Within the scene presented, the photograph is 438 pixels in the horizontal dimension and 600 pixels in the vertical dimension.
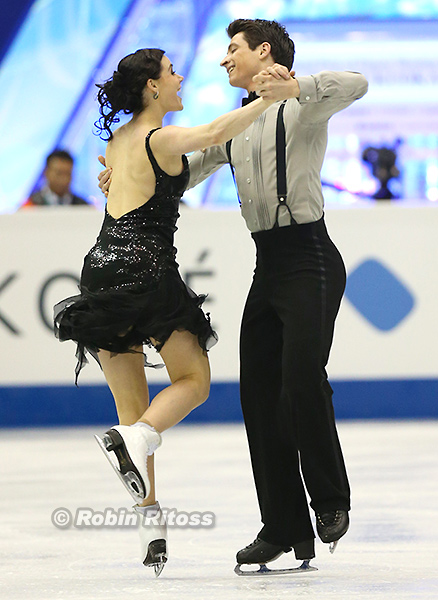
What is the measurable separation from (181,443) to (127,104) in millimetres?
2792

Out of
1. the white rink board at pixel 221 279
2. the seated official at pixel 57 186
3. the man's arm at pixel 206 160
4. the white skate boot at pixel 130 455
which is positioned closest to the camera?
the white skate boot at pixel 130 455

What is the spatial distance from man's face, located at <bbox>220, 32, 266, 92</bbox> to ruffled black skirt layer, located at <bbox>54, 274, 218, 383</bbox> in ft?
1.93

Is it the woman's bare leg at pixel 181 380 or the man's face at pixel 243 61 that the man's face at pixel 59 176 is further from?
the woman's bare leg at pixel 181 380

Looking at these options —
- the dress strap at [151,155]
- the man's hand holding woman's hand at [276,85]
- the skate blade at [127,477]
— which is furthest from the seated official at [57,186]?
the skate blade at [127,477]

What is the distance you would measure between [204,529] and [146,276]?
104 centimetres

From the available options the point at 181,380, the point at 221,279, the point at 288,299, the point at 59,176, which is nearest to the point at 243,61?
the point at 288,299

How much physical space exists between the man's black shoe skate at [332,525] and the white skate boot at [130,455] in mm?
512

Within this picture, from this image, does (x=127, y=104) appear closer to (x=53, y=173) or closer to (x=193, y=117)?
(x=53, y=173)

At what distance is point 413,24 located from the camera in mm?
13969

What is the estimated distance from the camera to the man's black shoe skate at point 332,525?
2.53 metres

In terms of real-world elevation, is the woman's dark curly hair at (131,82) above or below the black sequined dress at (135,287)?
above

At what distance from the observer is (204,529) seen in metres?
3.16

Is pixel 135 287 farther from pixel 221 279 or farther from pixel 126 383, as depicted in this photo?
pixel 221 279

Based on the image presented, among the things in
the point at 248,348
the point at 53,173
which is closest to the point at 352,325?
the point at 53,173
